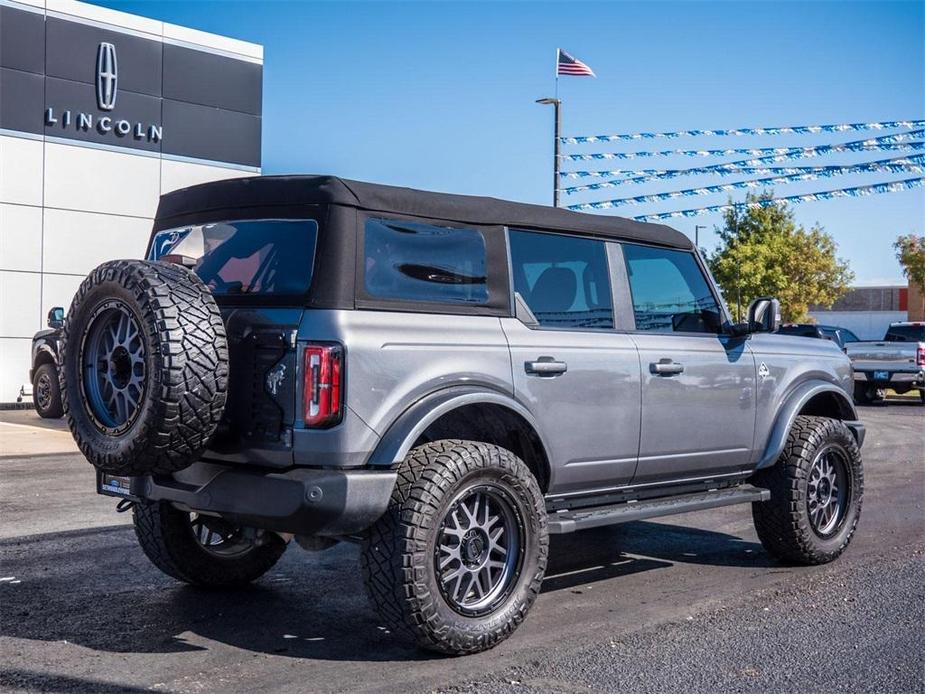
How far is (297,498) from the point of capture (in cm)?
429

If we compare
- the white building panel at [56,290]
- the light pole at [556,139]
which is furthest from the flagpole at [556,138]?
the white building panel at [56,290]

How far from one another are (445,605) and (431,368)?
1027 millimetres

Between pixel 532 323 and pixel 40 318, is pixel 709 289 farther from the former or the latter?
pixel 40 318

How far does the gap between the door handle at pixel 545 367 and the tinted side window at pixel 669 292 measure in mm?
847

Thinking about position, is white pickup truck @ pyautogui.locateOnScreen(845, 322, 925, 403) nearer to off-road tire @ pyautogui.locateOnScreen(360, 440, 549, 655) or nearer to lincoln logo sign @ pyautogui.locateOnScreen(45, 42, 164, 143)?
lincoln logo sign @ pyautogui.locateOnScreen(45, 42, 164, 143)

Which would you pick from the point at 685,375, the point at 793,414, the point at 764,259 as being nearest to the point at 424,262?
the point at 685,375

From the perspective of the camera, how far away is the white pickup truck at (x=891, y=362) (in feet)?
72.4

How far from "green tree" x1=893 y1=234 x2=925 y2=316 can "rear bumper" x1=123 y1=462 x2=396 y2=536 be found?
47.5 m

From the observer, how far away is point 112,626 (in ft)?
16.3

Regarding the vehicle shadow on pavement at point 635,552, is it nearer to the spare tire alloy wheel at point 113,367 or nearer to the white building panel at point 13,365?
the spare tire alloy wheel at point 113,367

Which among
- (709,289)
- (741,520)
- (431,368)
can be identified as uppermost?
(709,289)

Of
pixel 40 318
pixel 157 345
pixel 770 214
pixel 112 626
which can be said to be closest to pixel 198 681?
pixel 112 626

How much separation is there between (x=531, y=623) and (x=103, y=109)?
18324 millimetres

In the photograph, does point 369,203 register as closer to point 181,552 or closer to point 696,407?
point 181,552
